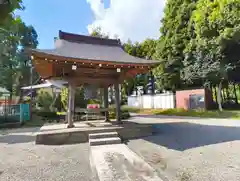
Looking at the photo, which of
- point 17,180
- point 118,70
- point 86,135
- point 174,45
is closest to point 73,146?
point 86,135

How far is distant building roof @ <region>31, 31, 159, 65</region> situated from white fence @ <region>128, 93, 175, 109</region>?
1168 cm

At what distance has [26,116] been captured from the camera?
11875 millimetres

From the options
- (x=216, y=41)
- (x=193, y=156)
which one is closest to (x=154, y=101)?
(x=216, y=41)

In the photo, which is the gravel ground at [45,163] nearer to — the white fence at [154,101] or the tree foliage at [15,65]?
the tree foliage at [15,65]

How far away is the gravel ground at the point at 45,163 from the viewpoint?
3.24 metres

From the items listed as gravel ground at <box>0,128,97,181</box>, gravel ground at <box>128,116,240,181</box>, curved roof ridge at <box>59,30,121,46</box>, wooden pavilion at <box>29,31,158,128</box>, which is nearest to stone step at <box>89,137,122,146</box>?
gravel ground at <box>0,128,97,181</box>

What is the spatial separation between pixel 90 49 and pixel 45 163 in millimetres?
4594

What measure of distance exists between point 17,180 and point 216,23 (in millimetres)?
14405

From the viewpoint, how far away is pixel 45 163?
13.1 ft

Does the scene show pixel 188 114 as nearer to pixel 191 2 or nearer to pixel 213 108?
pixel 213 108

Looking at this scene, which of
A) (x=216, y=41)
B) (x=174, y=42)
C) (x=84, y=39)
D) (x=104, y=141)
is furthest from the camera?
(x=174, y=42)

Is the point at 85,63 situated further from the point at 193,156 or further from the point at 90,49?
the point at 193,156

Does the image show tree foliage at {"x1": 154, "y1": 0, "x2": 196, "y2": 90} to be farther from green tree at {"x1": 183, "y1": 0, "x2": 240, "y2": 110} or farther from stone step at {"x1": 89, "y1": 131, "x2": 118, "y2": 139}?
stone step at {"x1": 89, "y1": 131, "x2": 118, "y2": 139}

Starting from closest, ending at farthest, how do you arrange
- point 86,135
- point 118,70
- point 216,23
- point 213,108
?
1. point 86,135
2. point 118,70
3. point 216,23
4. point 213,108
